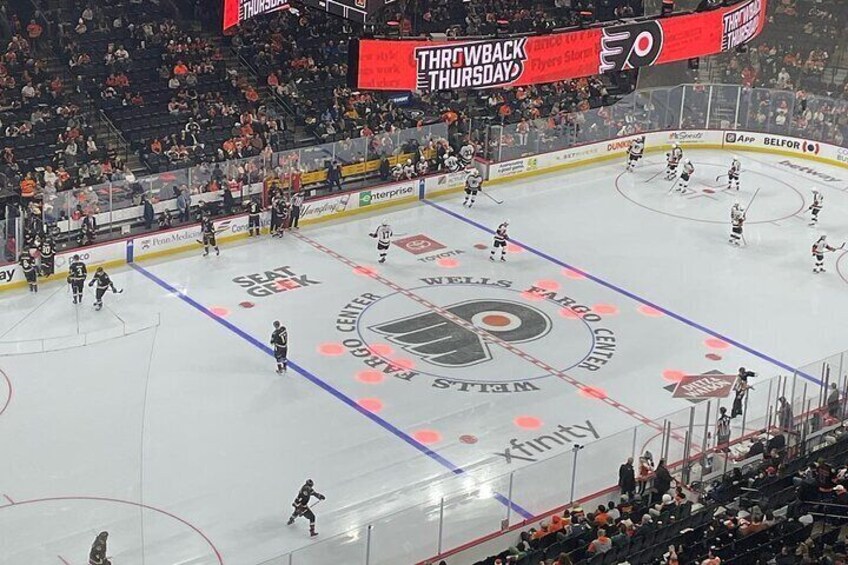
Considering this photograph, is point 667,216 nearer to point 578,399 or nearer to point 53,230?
point 578,399

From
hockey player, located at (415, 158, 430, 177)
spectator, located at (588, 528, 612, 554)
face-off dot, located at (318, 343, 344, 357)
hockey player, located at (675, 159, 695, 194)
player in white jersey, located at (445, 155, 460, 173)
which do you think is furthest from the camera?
hockey player, located at (675, 159, 695, 194)

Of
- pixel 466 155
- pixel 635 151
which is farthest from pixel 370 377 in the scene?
pixel 635 151

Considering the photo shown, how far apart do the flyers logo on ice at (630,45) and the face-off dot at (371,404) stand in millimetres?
9785

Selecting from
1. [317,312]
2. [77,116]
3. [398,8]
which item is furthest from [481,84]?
[398,8]

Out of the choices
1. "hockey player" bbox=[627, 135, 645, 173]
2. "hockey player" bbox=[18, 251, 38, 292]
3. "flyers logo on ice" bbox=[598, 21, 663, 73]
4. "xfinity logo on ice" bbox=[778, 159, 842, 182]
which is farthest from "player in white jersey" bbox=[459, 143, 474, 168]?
"hockey player" bbox=[18, 251, 38, 292]

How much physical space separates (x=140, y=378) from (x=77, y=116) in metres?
12.3

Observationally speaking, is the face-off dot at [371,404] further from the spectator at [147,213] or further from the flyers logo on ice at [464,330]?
the spectator at [147,213]

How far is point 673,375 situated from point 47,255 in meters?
14.4

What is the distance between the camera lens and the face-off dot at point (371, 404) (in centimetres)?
2922

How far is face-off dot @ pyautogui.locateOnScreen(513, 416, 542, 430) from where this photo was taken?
28.8 metres

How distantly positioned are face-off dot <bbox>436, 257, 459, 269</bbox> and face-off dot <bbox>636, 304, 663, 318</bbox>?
482 cm

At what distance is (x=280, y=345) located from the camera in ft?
98.6

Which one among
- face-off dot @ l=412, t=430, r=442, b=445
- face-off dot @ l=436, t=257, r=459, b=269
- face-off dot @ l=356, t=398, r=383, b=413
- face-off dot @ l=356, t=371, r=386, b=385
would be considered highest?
face-off dot @ l=436, t=257, r=459, b=269

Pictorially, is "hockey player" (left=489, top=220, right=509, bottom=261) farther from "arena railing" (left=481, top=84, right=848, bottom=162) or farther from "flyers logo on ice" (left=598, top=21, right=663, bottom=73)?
"arena railing" (left=481, top=84, right=848, bottom=162)
